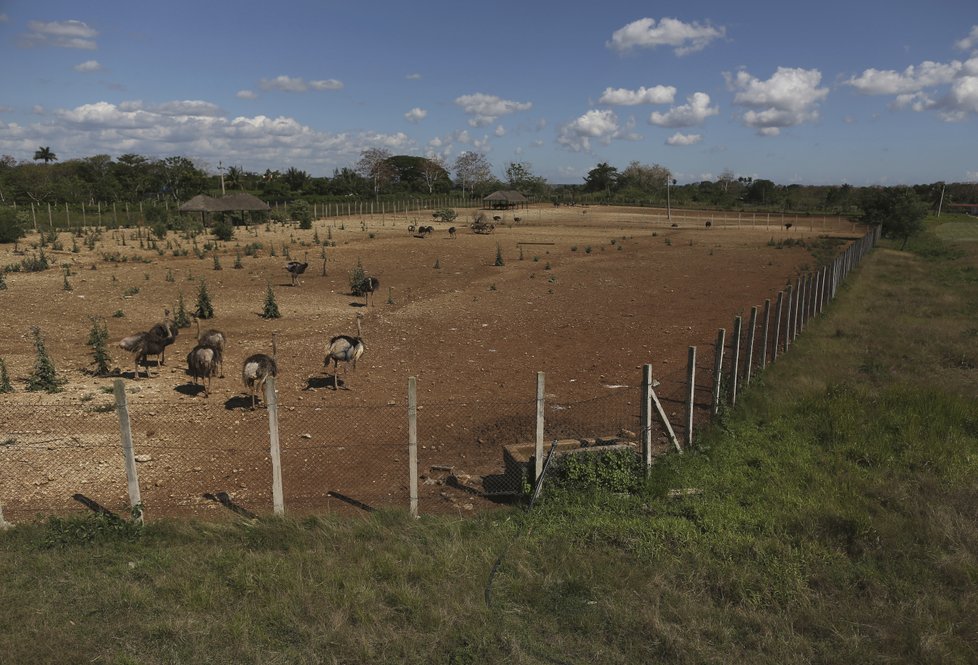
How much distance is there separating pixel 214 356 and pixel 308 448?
11.3ft

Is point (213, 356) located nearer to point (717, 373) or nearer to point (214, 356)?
point (214, 356)

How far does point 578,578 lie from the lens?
5.70 meters

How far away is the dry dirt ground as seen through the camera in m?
8.12

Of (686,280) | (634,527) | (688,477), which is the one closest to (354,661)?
(634,527)

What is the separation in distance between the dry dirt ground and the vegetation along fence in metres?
0.04

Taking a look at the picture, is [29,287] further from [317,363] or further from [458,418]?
[458,418]

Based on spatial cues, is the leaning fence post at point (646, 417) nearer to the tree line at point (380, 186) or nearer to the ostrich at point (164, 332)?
the ostrich at point (164, 332)

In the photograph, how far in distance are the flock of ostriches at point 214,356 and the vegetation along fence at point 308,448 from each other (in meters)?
0.62

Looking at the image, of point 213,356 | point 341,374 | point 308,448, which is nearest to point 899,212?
point 341,374

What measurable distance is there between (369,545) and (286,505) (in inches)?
62.8

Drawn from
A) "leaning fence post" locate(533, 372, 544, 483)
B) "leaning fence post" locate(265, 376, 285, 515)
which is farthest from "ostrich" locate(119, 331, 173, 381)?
"leaning fence post" locate(533, 372, 544, 483)

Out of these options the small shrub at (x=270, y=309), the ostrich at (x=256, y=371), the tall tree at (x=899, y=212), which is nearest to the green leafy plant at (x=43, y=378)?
the ostrich at (x=256, y=371)

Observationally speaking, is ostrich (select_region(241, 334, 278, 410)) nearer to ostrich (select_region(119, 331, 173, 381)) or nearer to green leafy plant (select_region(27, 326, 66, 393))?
ostrich (select_region(119, 331, 173, 381))

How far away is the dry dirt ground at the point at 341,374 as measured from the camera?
812 cm
